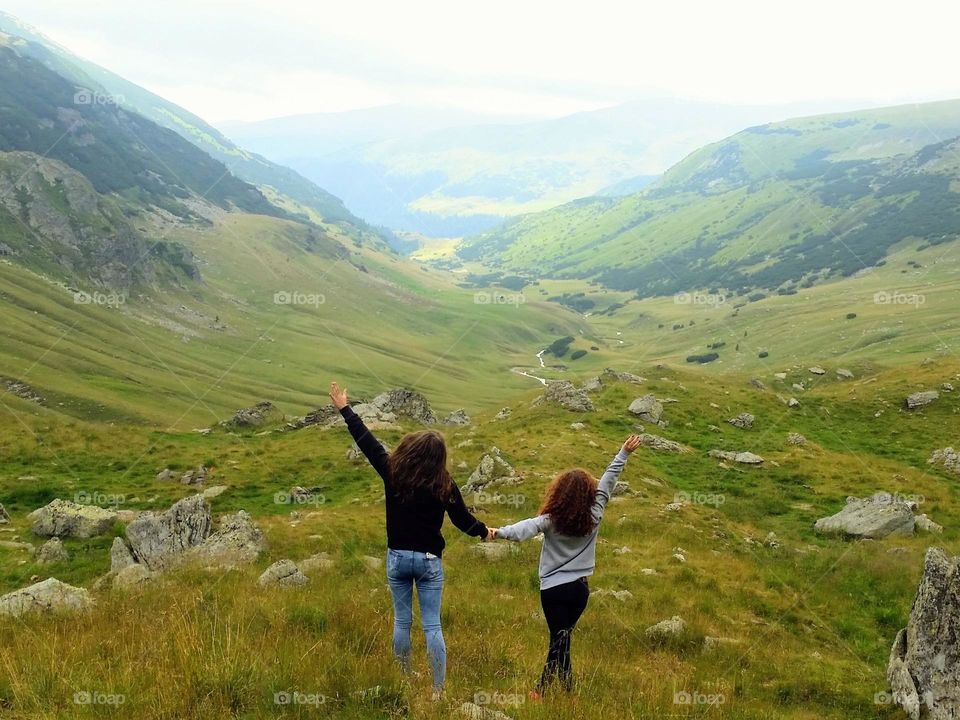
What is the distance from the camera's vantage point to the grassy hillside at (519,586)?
6.93 m

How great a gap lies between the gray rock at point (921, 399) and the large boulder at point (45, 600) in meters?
48.0

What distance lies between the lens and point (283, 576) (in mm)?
14078

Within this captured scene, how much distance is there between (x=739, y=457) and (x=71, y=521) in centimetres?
3117

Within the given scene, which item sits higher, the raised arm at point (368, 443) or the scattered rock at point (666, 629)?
the raised arm at point (368, 443)

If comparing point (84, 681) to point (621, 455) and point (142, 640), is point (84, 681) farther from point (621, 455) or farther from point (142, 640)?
point (621, 455)

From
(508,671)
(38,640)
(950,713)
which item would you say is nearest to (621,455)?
(508,671)

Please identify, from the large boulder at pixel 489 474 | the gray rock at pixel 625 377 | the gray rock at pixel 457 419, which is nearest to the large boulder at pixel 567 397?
the gray rock at pixel 625 377

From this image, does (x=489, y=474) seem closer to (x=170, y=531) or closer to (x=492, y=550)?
(x=492, y=550)

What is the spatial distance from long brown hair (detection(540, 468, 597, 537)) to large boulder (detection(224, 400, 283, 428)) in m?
39.7

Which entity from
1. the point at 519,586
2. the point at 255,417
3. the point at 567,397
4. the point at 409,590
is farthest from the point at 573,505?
the point at 255,417

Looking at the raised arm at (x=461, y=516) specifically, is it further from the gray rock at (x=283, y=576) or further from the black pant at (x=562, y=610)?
the gray rock at (x=283, y=576)

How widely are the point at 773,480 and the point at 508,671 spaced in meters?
25.7

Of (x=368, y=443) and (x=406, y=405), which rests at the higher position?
(x=368, y=443)

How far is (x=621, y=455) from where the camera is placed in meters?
9.67
